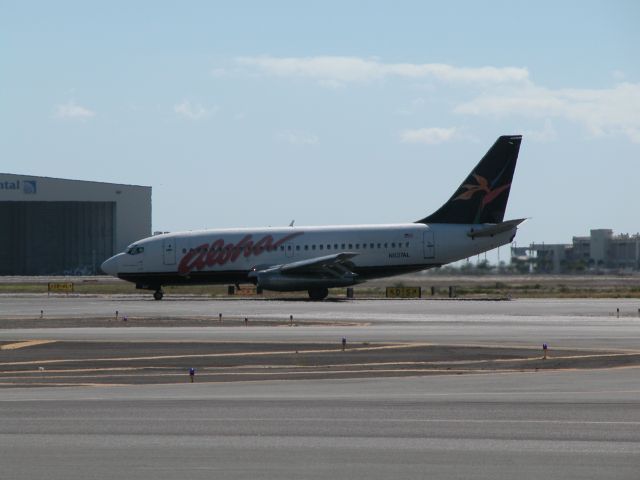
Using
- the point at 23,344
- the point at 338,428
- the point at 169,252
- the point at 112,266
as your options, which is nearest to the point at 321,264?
the point at 169,252

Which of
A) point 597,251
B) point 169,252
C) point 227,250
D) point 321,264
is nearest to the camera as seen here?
point 321,264

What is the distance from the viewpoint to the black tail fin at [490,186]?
60.4 meters

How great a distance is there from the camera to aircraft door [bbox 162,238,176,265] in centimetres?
6219

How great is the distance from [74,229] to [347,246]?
64599 millimetres

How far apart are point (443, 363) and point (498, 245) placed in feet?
121

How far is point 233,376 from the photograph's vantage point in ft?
73.0

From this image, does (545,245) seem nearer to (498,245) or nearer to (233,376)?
(498,245)

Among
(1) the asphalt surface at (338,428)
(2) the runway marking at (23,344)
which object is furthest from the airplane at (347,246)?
(1) the asphalt surface at (338,428)

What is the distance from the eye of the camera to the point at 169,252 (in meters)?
62.3

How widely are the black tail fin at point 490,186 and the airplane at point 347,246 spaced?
55mm

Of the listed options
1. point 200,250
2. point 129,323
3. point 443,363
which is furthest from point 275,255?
point 443,363

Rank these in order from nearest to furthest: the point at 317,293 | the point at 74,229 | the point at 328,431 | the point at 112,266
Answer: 1. the point at 328,431
2. the point at 317,293
3. the point at 112,266
4. the point at 74,229

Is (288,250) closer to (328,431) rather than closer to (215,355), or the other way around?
(215,355)

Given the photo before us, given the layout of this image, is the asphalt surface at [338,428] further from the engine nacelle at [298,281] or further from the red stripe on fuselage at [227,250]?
the red stripe on fuselage at [227,250]
